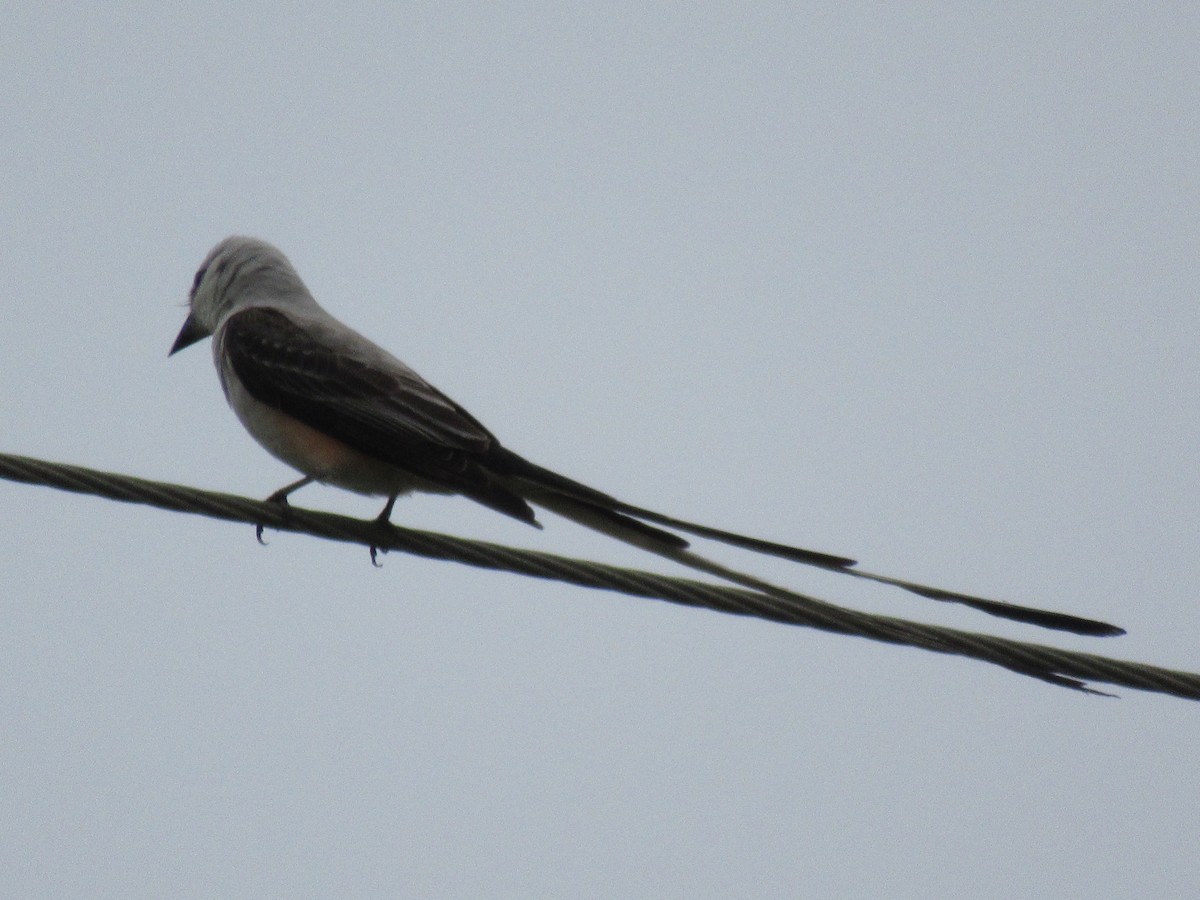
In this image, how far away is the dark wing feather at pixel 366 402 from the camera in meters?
4.45

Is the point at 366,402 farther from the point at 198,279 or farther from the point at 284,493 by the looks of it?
the point at 198,279

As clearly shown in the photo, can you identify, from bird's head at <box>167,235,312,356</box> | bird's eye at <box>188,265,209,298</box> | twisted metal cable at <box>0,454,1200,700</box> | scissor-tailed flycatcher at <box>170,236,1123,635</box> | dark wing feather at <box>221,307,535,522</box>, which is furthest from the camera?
bird's eye at <box>188,265,209,298</box>

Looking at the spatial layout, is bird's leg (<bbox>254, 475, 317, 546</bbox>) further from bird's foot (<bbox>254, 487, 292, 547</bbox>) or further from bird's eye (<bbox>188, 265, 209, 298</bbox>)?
bird's eye (<bbox>188, 265, 209, 298</bbox>)

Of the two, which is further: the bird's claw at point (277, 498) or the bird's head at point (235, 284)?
the bird's head at point (235, 284)

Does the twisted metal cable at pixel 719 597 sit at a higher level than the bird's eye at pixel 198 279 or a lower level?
lower

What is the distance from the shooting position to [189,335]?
6.62 m

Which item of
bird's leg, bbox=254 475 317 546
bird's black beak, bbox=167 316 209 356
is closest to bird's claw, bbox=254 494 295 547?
bird's leg, bbox=254 475 317 546

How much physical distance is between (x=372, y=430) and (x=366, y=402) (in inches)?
6.7

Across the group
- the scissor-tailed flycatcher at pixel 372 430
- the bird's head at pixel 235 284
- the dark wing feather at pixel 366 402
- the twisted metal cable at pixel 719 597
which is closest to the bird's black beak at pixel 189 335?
the bird's head at pixel 235 284

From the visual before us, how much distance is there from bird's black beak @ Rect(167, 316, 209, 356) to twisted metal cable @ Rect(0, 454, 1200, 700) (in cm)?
330

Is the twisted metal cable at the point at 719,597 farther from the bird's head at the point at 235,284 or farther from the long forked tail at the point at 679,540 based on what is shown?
the bird's head at the point at 235,284

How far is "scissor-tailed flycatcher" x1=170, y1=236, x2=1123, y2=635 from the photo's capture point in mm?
→ 3736

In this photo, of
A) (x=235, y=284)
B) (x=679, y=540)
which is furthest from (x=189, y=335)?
(x=679, y=540)

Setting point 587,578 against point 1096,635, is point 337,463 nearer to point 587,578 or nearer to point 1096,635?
point 587,578
